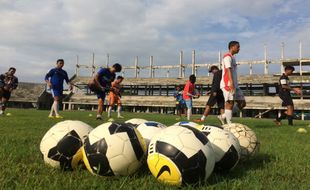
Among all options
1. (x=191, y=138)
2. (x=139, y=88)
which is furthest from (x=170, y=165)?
(x=139, y=88)

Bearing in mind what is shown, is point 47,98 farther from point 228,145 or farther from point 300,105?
point 228,145

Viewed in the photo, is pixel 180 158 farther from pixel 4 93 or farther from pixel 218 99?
pixel 4 93

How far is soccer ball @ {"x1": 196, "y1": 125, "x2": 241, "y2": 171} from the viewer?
12.0 feet

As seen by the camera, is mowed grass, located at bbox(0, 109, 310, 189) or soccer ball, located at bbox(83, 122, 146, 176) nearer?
mowed grass, located at bbox(0, 109, 310, 189)

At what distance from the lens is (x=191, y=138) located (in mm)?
3193

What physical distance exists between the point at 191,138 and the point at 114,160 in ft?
2.85

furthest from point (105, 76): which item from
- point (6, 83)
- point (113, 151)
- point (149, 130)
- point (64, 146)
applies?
point (113, 151)

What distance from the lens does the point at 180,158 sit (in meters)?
3.00

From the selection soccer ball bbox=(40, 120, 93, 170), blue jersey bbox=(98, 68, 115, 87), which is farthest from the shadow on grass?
blue jersey bbox=(98, 68, 115, 87)

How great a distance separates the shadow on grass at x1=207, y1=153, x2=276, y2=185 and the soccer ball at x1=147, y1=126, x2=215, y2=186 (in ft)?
0.96

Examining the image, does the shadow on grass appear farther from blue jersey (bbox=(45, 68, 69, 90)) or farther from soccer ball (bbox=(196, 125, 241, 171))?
blue jersey (bbox=(45, 68, 69, 90))

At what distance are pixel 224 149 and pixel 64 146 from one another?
6.55 feet

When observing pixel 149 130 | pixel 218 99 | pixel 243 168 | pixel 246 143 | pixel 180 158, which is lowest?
pixel 243 168

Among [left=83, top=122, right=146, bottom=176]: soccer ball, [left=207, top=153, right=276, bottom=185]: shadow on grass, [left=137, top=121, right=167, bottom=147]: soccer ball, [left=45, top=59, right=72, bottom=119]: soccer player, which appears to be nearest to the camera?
[left=83, top=122, right=146, bottom=176]: soccer ball
